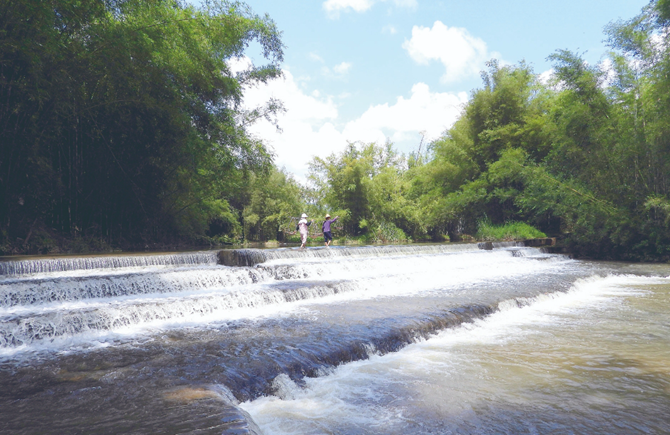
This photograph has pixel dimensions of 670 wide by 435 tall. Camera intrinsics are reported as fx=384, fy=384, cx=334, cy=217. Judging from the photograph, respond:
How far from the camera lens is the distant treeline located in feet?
29.5

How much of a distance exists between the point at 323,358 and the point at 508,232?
18.5 metres

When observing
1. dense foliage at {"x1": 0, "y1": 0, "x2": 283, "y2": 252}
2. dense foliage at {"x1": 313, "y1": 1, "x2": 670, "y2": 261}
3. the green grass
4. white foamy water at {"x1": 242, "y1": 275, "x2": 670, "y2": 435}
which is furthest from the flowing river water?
the green grass

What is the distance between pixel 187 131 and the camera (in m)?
12.5

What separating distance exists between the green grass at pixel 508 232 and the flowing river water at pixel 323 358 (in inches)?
475

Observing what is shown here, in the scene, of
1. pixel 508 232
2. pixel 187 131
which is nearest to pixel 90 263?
pixel 187 131

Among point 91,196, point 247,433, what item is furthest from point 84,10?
point 247,433

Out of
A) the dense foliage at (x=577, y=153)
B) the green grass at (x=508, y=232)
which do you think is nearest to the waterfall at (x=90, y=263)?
the dense foliage at (x=577, y=153)

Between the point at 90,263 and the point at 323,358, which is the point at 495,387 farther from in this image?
the point at 90,263

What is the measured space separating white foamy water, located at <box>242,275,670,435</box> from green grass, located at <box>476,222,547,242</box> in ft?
Answer: 48.7

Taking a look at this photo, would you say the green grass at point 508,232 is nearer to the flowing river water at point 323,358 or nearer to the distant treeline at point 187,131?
the distant treeline at point 187,131

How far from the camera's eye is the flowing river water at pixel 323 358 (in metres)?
2.47

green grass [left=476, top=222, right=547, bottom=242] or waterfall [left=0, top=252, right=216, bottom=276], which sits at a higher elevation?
green grass [left=476, top=222, right=547, bottom=242]

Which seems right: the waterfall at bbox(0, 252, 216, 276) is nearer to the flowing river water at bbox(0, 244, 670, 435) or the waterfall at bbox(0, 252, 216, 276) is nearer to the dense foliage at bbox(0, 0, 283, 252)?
the flowing river water at bbox(0, 244, 670, 435)

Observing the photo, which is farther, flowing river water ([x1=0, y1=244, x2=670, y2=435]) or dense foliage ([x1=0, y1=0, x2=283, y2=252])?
dense foliage ([x1=0, y1=0, x2=283, y2=252])
